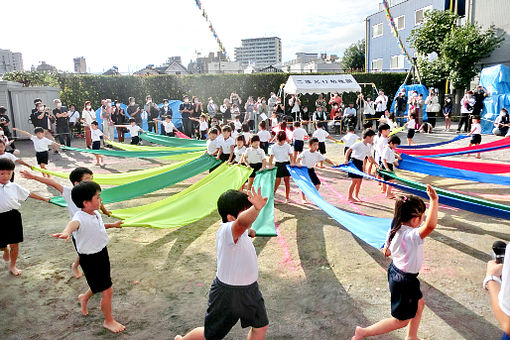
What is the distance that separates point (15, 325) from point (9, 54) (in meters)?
151

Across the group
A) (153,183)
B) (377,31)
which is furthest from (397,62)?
(153,183)

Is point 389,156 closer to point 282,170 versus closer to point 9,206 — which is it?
point 282,170

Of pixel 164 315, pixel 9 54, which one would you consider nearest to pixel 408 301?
pixel 164 315

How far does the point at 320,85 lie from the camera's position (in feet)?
58.1

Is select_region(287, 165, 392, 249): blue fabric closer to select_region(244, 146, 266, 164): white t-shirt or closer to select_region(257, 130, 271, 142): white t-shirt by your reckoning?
select_region(244, 146, 266, 164): white t-shirt

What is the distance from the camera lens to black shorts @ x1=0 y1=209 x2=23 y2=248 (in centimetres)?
459

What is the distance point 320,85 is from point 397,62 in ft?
53.0

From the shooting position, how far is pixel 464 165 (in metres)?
7.73

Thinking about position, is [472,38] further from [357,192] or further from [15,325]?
[15,325]

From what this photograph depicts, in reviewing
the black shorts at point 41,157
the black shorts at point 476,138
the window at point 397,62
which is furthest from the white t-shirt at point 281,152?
the window at point 397,62

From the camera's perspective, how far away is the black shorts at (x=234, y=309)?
275 cm

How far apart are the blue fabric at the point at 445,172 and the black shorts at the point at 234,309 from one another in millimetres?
5456

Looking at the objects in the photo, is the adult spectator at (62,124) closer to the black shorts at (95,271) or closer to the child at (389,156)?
the child at (389,156)

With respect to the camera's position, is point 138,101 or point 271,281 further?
point 138,101
